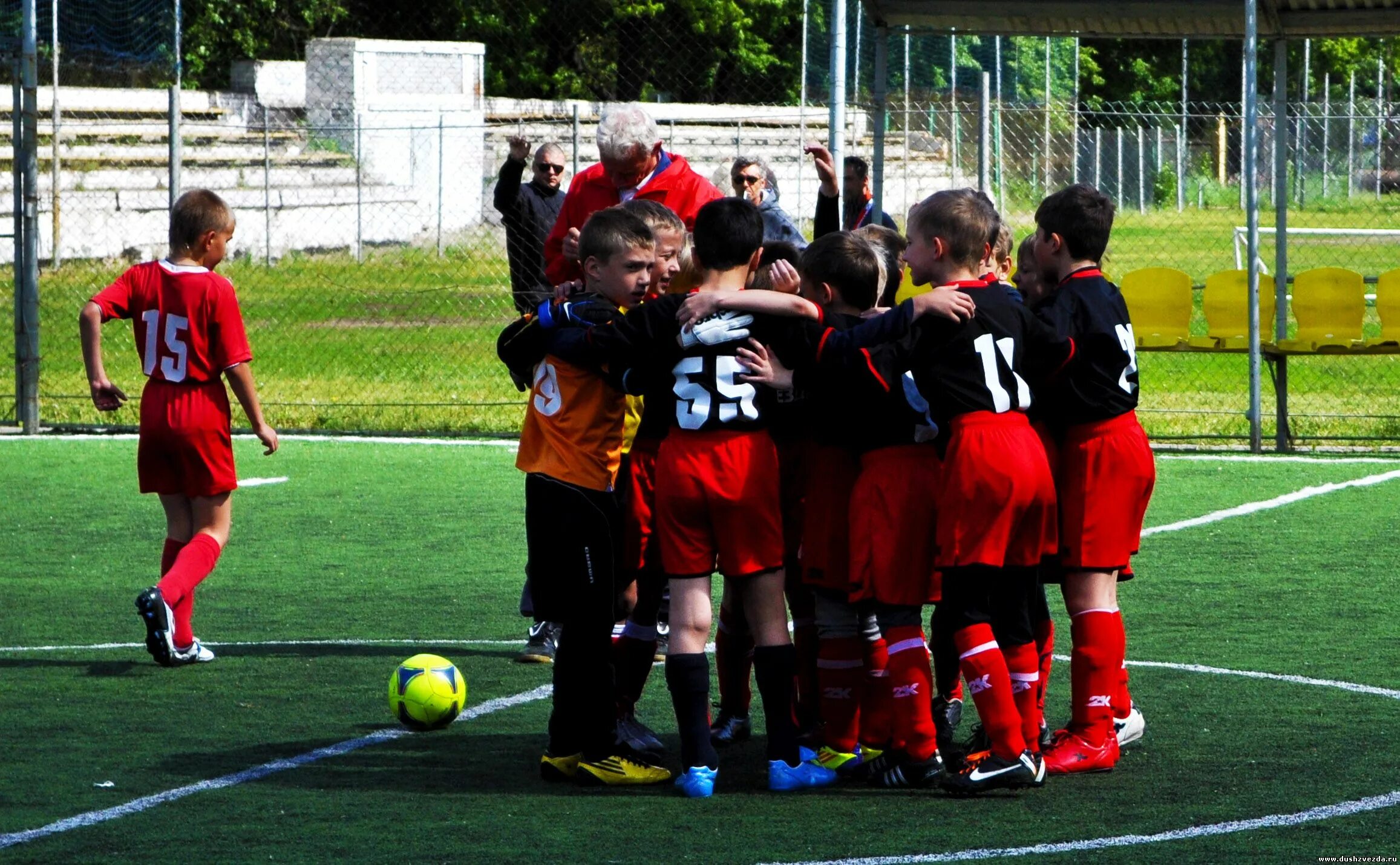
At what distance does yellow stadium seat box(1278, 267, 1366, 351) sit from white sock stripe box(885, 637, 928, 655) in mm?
9243

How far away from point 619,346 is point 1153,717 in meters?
2.20

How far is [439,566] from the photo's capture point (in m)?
8.98

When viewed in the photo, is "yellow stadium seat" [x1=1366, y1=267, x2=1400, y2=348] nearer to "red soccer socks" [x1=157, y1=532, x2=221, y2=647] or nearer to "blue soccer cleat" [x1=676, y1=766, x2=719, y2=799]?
"red soccer socks" [x1=157, y1=532, x2=221, y2=647]

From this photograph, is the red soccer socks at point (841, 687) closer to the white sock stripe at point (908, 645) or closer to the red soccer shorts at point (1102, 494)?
the white sock stripe at point (908, 645)

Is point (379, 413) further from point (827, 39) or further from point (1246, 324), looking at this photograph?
point (827, 39)

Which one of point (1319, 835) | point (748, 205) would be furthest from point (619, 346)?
point (1319, 835)

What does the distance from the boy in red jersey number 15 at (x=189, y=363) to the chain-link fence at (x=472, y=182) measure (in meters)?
7.06

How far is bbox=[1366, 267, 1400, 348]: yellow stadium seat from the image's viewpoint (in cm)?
1299

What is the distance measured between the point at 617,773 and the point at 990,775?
1041 mm

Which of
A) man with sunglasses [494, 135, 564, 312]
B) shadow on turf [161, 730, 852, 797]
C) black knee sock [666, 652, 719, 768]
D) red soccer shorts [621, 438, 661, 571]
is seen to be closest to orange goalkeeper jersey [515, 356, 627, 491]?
red soccer shorts [621, 438, 661, 571]

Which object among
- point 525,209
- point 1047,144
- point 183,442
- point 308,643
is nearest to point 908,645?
point 308,643

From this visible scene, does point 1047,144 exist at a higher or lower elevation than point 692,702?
higher

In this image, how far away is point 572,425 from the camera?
206 inches

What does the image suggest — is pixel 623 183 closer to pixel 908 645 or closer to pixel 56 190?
pixel 908 645
